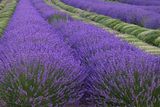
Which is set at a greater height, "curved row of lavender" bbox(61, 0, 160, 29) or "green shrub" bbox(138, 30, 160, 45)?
"green shrub" bbox(138, 30, 160, 45)

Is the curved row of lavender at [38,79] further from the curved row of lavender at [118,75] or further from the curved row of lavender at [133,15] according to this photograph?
the curved row of lavender at [133,15]

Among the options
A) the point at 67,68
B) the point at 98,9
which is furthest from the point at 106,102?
the point at 98,9

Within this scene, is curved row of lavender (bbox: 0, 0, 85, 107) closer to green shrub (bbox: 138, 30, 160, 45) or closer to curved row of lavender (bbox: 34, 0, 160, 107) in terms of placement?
curved row of lavender (bbox: 34, 0, 160, 107)

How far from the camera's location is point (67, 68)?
4.12 m

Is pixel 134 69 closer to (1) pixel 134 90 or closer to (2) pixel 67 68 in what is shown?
(1) pixel 134 90

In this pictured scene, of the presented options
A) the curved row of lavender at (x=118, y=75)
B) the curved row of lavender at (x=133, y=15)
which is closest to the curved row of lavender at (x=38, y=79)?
the curved row of lavender at (x=118, y=75)

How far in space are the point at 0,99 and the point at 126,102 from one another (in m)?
1.44

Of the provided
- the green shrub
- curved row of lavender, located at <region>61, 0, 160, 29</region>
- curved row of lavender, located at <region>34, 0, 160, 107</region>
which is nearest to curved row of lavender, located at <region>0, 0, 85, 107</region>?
curved row of lavender, located at <region>34, 0, 160, 107</region>

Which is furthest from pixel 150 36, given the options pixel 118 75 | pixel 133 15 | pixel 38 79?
pixel 38 79

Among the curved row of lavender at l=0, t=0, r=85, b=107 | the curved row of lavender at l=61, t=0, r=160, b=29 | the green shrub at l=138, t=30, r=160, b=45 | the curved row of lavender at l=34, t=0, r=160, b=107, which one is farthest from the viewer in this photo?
the curved row of lavender at l=61, t=0, r=160, b=29

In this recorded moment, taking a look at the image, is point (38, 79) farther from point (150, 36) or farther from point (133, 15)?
point (133, 15)

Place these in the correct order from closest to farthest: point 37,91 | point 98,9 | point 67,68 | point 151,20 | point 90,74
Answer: point 37,91 < point 67,68 < point 90,74 < point 151,20 < point 98,9

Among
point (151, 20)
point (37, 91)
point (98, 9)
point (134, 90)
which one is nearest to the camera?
point (134, 90)

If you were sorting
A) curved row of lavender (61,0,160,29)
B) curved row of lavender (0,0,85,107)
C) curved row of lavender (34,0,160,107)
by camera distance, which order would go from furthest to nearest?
curved row of lavender (61,0,160,29) < curved row of lavender (0,0,85,107) < curved row of lavender (34,0,160,107)
